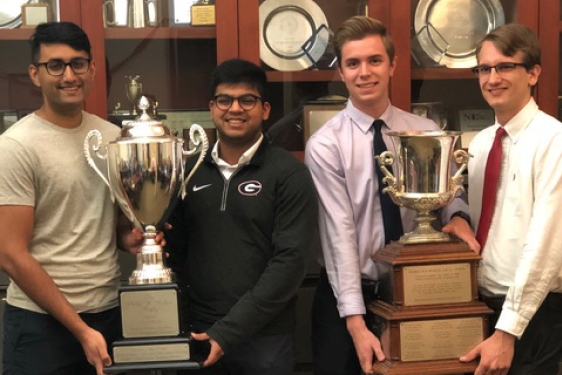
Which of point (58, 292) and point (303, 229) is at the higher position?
point (303, 229)

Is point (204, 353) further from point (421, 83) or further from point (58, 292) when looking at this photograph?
point (421, 83)

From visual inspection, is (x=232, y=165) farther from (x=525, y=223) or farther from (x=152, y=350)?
(x=525, y=223)

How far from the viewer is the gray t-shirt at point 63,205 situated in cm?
180

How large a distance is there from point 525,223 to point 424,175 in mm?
265

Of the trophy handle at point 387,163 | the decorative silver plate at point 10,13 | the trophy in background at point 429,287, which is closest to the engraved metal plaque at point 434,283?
the trophy in background at point 429,287

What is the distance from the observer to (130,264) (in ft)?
7.68

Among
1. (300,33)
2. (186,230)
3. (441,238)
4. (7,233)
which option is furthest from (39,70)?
(441,238)

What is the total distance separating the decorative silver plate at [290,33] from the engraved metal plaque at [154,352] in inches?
39.5

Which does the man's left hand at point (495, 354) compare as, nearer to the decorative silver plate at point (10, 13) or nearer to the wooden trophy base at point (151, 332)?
the wooden trophy base at point (151, 332)

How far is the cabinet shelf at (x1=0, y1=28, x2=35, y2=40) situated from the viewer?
7.57 feet

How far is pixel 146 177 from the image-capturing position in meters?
1.80

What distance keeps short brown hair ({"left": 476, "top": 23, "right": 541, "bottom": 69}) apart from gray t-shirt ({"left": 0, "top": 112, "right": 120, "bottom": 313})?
1018 millimetres

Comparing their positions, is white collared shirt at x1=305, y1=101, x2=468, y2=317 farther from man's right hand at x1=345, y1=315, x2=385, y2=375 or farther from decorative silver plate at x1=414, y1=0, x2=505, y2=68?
decorative silver plate at x1=414, y1=0, x2=505, y2=68

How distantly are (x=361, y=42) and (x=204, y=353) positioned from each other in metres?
0.88
